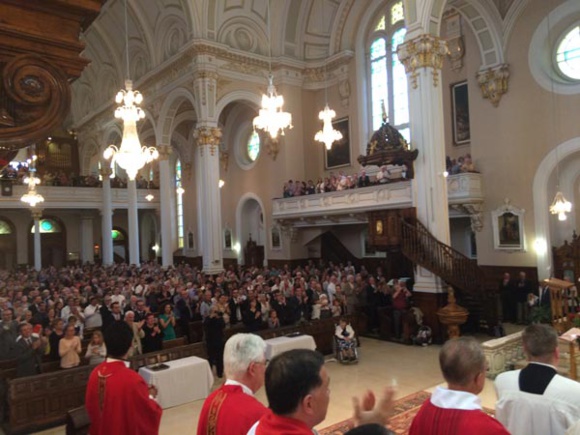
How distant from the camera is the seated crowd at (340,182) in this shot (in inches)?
657

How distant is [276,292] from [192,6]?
12.5 m

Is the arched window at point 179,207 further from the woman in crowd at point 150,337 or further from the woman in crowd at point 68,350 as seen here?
the woman in crowd at point 68,350

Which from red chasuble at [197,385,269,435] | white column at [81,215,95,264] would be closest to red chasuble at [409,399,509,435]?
red chasuble at [197,385,269,435]

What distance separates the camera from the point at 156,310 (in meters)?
12.7

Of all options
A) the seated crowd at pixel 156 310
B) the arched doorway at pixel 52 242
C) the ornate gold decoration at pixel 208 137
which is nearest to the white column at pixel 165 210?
the ornate gold decoration at pixel 208 137

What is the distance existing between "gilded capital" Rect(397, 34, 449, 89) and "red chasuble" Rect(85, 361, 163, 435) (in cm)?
1155

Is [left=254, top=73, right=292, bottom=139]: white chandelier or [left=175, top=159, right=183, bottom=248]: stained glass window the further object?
[left=175, top=159, right=183, bottom=248]: stained glass window

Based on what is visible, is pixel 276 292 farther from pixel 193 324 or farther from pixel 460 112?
pixel 460 112

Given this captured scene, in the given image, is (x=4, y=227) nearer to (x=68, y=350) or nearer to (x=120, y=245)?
(x=120, y=245)

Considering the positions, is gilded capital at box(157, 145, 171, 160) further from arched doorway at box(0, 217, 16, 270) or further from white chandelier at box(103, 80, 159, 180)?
arched doorway at box(0, 217, 16, 270)

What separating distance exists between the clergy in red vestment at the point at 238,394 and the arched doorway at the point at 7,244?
3162cm

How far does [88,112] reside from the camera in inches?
1233

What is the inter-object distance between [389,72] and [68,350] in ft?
52.8

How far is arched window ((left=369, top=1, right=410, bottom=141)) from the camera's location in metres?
19.2
